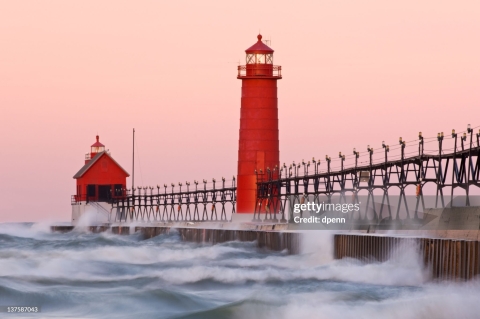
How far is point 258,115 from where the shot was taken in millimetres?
58688

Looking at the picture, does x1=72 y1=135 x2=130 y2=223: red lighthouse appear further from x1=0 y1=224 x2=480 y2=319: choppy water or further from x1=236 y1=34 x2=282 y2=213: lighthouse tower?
x1=0 y1=224 x2=480 y2=319: choppy water

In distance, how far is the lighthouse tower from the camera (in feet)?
193

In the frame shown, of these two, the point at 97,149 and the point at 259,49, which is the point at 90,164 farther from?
the point at 259,49

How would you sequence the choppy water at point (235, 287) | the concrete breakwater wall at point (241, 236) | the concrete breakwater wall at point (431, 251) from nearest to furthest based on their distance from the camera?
the choppy water at point (235, 287) < the concrete breakwater wall at point (431, 251) < the concrete breakwater wall at point (241, 236)

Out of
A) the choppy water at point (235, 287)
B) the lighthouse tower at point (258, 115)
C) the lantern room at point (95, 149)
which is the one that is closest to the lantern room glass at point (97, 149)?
the lantern room at point (95, 149)

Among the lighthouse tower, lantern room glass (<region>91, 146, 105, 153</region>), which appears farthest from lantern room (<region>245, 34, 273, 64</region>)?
lantern room glass (<region>91, 146, 105, 153</region>)

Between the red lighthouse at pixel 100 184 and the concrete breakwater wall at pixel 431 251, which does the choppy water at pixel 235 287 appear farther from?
the red lighthouse at pixel 100 184

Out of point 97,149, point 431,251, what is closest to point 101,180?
point 97,149

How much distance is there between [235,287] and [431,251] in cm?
626

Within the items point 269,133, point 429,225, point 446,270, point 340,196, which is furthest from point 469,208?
point 269,133

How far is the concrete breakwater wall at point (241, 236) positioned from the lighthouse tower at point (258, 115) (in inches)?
205

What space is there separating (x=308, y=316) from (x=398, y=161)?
25067 millimetres

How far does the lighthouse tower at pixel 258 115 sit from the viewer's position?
193 feet

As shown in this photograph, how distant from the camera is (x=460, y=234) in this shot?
92.1 feet
